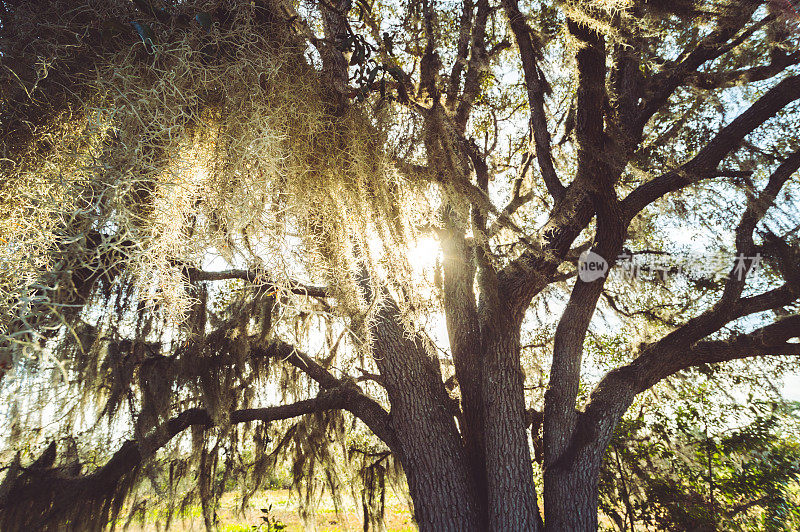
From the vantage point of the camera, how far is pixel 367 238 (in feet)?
4.54

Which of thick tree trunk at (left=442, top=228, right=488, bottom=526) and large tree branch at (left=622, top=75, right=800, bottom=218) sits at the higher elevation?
large tree branch at (left=622, top=75, right=800, bottom=218)

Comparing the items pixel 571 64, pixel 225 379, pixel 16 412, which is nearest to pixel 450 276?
pixel 571 64

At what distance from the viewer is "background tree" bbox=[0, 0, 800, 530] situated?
99cm

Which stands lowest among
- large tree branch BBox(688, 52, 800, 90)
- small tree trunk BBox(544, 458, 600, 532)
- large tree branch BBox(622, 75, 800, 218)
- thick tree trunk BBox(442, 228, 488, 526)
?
small tree trunk BBox(544, 458, 600, 532)

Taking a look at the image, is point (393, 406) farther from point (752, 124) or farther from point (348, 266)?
point (752, 124)

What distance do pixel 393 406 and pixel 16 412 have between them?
6.69 feet

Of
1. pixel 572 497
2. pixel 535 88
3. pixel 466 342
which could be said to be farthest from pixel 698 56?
pixel 572 497

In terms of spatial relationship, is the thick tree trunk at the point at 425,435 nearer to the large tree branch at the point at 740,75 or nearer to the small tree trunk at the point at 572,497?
the small tree trunk at the point at 572,497

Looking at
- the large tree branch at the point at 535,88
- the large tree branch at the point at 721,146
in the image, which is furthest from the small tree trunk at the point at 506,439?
the large tree branch at the point at 721,146

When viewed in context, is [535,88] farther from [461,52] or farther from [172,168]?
[172,168]

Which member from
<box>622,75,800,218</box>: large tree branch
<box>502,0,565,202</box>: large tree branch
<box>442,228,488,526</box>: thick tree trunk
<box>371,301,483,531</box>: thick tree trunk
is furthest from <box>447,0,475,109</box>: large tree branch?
<box>622,75,800,218</box>: large tree branch

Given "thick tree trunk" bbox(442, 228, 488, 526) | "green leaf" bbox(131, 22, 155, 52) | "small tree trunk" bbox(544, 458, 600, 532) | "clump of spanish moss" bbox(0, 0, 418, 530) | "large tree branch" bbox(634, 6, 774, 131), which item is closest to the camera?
"clump of spanish moss" bbox(0, 0, 418, 530)

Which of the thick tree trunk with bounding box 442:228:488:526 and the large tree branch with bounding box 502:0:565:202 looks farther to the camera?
the thick tree trunk with bounding box 442:228:488:526

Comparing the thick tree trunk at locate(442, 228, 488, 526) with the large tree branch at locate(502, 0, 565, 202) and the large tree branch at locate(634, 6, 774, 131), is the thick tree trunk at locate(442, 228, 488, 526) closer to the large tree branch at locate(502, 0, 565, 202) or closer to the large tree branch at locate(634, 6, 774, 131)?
the large tree branch at locate(502, 0, 565, 202)
